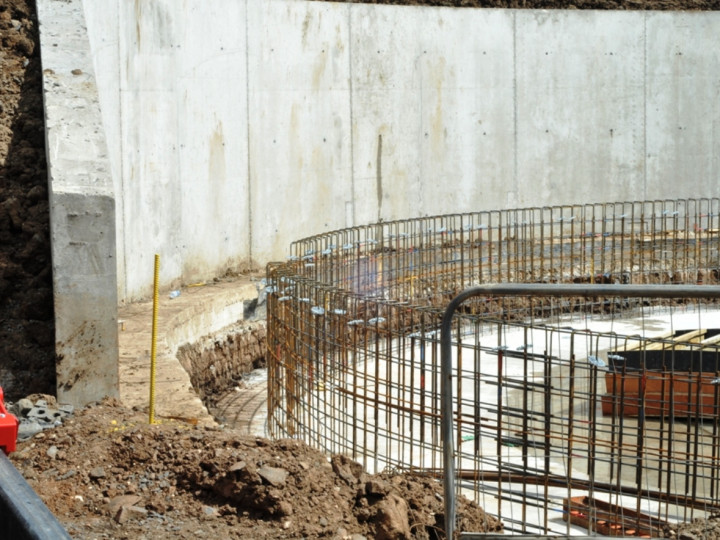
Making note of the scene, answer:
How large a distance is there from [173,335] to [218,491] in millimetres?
4101

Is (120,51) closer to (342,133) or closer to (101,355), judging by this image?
(342,133)

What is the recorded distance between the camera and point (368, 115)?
13.2 metres

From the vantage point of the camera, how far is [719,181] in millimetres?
15875

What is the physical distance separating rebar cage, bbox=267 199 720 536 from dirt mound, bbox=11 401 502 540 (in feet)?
2.14

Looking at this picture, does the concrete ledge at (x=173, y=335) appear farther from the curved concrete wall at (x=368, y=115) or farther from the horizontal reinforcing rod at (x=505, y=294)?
the horizontal reinforcing rod at (x=505, y=294)

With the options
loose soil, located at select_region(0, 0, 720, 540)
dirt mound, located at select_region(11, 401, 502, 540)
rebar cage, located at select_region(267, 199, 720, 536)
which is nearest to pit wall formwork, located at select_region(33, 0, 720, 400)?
rebar cage, located at select_region(267, 199, 720, 536)

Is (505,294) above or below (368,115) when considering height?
below

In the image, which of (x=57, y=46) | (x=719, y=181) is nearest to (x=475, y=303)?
(x=57, y=46)

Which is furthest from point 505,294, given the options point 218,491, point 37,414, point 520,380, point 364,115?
point 364,115

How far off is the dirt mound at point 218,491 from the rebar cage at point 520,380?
654 millimetres

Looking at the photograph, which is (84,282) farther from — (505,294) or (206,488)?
(505,294)

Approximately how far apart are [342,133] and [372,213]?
41.5 inches

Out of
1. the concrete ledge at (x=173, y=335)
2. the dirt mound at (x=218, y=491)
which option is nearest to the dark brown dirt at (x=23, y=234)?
the concrete ledge at (x=173, y=335)

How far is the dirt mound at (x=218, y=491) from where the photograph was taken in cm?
437
